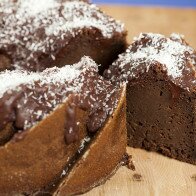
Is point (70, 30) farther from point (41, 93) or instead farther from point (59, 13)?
point (41, 93)

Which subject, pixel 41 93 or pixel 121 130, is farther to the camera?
pixel 121 130

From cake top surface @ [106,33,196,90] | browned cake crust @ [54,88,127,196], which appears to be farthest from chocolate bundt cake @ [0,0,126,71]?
browned cake crust @ [54,88,127,196]

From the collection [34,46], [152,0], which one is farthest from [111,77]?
[152,0]

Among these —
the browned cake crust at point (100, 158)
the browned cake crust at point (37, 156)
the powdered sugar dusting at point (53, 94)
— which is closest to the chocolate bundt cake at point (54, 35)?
the powdered sugar dusting at point (53, 94)

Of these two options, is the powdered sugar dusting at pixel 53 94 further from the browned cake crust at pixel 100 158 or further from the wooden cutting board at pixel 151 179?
the wooden cutting board at pixel 151 179

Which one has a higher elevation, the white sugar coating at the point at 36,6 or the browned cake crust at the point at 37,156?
the white sugar coating at the point at 36,6

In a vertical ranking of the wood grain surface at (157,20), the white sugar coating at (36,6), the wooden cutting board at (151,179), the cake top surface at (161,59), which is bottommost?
the wooden cutting board at (151,179)

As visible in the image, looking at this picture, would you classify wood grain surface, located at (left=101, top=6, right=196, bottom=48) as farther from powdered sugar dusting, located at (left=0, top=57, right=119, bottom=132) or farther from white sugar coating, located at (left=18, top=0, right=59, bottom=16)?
powdered sugar dusting, located at (left=0, top=57, right=119, bottom=132)
